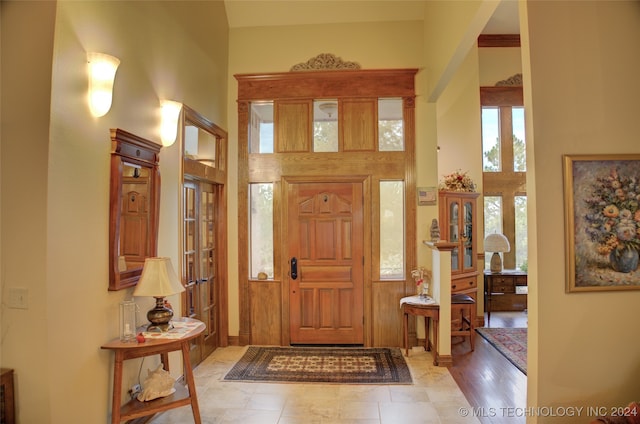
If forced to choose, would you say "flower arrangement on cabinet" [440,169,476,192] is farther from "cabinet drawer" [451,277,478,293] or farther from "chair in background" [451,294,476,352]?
"chair in background" [451,294,476,352]

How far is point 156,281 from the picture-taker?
8.40 feet

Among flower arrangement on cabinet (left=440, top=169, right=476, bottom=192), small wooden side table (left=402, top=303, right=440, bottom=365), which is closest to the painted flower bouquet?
small wooden side table (left=402, top=303, right=440, bottom=365)

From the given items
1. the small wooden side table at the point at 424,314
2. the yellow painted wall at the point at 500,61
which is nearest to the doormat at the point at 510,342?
the small wooden side table at the point at 424,314

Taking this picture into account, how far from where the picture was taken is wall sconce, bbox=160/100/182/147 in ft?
10.3

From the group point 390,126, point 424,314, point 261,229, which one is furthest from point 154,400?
point 390,126

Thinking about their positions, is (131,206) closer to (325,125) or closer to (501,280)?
(325,125)

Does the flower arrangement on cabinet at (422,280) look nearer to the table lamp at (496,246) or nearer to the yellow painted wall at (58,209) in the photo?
the table lamp at (496,246)

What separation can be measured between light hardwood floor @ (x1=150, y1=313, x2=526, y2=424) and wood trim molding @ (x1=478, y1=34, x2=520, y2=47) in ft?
16.0

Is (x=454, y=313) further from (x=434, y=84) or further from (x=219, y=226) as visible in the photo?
(x=219, y=226)

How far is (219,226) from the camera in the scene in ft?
15.0

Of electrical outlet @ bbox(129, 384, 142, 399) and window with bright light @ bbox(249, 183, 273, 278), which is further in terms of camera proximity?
window with bright light @ bbox(249, 183, 273, 278)

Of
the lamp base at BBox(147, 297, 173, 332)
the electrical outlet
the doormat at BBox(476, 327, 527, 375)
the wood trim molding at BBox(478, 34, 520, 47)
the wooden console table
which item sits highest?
the wood trim molding at BBox(478, 34, 520, 47)

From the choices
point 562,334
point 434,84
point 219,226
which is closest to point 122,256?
point 219,226

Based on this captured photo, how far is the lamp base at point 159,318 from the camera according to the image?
8.68ft
